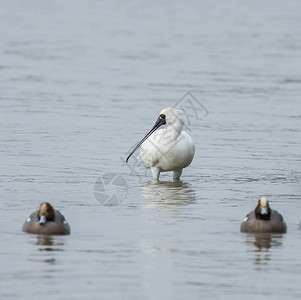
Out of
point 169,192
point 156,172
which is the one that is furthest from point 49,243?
point 156,172

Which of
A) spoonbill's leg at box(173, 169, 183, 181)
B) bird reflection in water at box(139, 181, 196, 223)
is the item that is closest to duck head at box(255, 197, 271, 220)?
bird reflection in water at box(139, 181, 196, 223)

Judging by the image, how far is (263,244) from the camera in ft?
44.8

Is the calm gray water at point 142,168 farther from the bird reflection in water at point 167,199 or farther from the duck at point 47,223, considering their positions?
the duck at point 47,223

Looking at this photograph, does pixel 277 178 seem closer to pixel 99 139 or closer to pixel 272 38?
pixel 99 139

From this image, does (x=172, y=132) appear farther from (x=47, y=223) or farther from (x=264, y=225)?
(x=47, y=223)

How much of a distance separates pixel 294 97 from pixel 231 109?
9.06ft

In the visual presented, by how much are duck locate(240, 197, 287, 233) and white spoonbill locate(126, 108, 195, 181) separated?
4.08 meters

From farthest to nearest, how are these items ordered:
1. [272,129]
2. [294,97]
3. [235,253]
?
1. [294,97]
2. [272,129]
3. [235,253]

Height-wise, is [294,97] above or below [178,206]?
above

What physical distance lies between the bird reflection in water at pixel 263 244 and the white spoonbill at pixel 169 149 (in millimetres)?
4316

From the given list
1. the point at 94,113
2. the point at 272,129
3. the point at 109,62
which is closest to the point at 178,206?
the point at 272,129

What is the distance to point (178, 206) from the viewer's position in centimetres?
1611

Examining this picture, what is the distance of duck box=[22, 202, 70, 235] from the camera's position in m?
13.7

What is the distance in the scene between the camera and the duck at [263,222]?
14070 millimetres
